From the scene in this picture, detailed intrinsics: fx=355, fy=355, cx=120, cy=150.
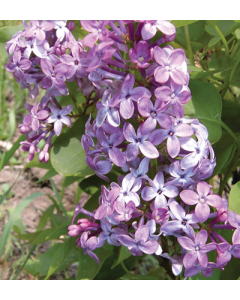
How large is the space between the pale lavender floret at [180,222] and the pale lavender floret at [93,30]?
0.36 m

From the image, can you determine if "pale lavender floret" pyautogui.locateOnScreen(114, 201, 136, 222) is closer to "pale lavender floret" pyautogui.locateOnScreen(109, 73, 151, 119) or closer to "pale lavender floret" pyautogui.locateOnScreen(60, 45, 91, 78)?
"pale lavender floret" pyautogui.locateOnScreen(109, 73, 151, 119)

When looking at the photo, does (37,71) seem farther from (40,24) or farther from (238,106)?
(238,106)

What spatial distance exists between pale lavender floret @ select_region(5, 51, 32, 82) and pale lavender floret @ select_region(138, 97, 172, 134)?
325 mm

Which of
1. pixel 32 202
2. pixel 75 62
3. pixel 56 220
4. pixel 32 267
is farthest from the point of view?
pixel 32 202

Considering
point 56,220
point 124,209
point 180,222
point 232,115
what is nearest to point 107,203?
point 124,209

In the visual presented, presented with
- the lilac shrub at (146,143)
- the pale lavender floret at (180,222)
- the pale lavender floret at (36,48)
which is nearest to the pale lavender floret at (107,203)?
the lilac shrub at (146,143)

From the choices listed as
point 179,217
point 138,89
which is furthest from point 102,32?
point 179,217

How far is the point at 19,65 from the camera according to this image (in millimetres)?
826

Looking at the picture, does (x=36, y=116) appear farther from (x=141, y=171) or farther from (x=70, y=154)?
(x=141, y=171)

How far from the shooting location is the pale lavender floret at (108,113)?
682mm

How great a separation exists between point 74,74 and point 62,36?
0.29ft

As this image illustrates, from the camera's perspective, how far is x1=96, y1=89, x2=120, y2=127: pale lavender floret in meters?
0.68

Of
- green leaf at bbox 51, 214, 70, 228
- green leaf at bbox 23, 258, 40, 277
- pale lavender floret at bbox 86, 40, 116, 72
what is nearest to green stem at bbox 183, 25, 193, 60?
pale lavender floret at bbox 86, 40, 116, 72

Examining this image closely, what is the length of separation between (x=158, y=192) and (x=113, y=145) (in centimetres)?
13
